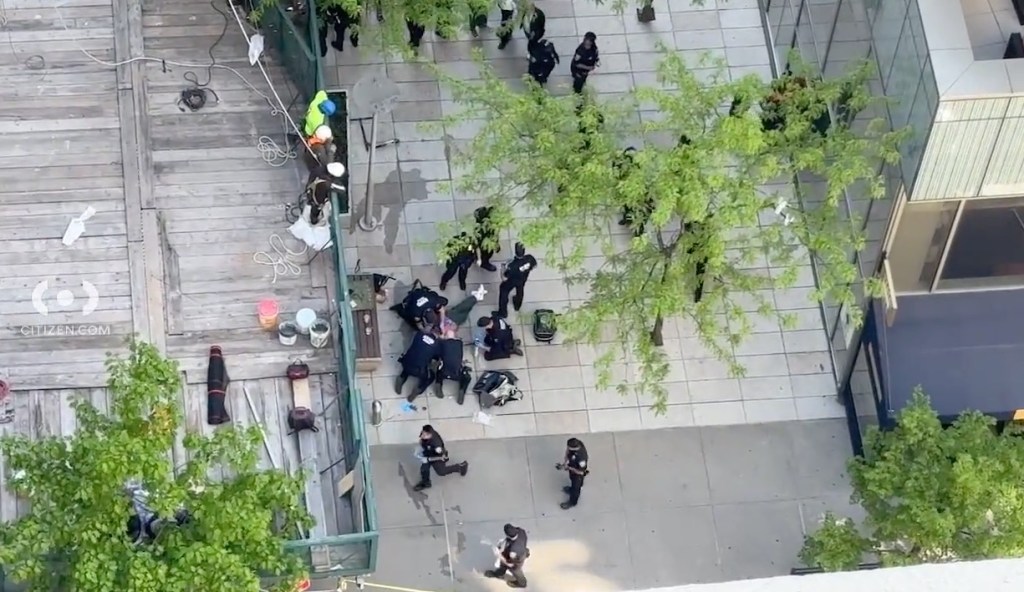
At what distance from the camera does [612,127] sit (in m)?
18.3

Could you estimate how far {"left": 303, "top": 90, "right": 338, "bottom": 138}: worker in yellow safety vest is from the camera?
18.9 meters

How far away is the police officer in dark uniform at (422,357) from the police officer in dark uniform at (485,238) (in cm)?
156

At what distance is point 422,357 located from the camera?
19984 millimetres

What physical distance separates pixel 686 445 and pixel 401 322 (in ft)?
15.5

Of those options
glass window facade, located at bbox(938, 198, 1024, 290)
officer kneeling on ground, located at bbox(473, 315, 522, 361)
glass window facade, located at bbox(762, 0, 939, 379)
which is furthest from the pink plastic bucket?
glass window facade, located at bbox(938, 198, 1024, 290)

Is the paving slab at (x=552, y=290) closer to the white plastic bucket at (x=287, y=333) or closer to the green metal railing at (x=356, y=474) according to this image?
the green metal railing at (x=356, y=474)

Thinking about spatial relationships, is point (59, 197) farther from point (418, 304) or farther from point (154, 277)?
point (418, 304)

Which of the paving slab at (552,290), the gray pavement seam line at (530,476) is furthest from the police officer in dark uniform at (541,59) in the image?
the gray pavement seam line at (530,476)

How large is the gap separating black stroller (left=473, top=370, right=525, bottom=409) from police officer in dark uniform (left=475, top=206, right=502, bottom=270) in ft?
6.00

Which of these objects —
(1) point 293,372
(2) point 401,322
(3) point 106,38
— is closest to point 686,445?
(2) point 401,322

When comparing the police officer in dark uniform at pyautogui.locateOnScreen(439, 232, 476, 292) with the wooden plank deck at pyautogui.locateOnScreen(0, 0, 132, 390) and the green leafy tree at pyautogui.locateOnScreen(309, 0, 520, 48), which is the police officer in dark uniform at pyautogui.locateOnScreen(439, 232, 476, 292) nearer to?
the green leafy tree at pyautogui.locateOnScreen(309, 0, 520, 48)

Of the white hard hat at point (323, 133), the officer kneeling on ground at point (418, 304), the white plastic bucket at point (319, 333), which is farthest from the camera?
the officer kneeling on ground at point (418, 304)

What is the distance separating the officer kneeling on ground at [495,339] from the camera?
68.0 feet

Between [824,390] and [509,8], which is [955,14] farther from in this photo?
[509,8]
